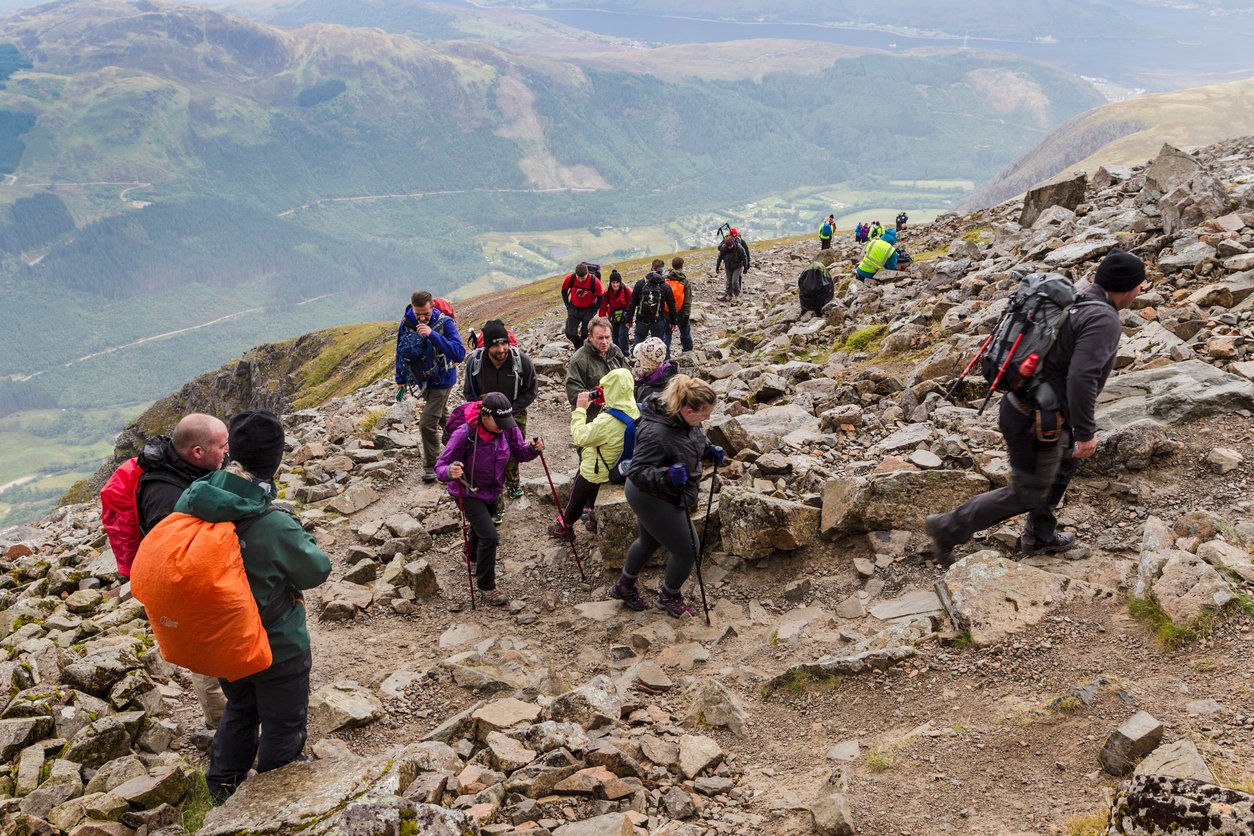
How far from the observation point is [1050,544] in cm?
883

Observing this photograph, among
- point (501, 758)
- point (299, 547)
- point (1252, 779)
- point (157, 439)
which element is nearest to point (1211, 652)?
point (1252, 779)

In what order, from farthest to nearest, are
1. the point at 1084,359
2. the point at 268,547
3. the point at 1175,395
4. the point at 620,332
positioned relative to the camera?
the point at 620,332 → the point at 1175,395 → the point at 1084,359 → the point at 268,547

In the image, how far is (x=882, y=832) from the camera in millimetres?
5680

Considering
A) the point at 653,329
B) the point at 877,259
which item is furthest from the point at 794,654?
the point at 877,259

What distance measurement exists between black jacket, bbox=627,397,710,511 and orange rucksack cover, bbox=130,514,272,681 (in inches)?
169

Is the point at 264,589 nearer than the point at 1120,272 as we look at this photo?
Yes

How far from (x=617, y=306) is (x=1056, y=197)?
59.5 feet

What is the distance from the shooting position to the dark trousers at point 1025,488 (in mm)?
8062

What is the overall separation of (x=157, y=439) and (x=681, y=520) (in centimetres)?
557

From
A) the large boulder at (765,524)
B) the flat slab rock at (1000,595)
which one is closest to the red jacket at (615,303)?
the large boulder at (765,524)

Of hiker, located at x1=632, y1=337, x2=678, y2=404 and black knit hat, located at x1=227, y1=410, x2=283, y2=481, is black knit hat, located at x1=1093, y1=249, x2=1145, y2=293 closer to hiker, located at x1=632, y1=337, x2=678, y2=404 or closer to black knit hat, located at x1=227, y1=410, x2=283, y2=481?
hiker, located at x1=632, y1=337, x2=678, y2=404

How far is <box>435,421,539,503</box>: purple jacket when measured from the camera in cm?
1037

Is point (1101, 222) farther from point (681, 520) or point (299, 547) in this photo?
point (299, 547)

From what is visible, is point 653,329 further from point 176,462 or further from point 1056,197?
point 1056,197
